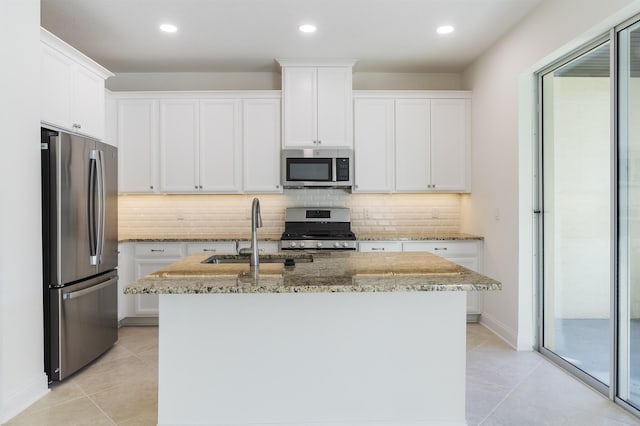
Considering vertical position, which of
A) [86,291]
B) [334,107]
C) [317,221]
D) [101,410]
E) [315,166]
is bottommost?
[101,410]

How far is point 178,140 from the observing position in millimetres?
4594

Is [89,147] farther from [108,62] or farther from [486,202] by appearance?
[486,202]

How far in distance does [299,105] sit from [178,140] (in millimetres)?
1352

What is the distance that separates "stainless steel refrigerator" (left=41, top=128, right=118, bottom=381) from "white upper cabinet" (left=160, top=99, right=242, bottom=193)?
1.07m

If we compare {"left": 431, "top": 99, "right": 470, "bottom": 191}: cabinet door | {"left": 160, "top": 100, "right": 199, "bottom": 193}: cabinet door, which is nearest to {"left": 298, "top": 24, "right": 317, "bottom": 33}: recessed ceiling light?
{"left": 160, "top": 100, "right": 199, "bottom": 193}: cabinet door

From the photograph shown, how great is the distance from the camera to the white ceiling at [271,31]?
10.8 feet

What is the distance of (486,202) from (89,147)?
3.59m

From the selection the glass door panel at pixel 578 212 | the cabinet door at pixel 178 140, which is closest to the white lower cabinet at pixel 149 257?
the cabinet door at pixel 178 140

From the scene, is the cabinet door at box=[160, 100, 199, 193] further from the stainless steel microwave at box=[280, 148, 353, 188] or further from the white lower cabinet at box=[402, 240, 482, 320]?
the white lower cabinet at box=[402, 240, 482, 320]

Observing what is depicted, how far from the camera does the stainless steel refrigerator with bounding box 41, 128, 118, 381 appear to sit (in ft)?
9.36

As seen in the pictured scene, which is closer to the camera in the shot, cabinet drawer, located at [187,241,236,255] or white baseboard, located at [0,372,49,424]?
white baseboard, located at [0,372,49,424]

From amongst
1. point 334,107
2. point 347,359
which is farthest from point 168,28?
point 347,359

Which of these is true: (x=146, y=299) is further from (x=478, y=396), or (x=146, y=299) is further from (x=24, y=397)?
(x=478, y=396)

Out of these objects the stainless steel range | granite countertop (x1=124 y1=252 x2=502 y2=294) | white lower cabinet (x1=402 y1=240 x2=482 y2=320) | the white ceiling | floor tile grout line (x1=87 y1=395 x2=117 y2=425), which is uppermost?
the white ceiling
